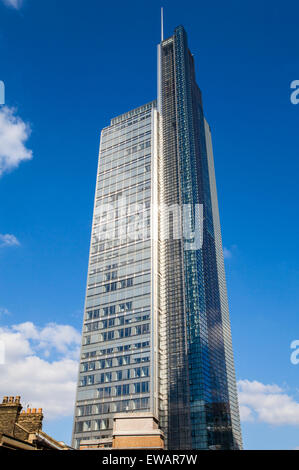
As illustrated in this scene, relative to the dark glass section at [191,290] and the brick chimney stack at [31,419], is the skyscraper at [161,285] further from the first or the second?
the brick chimney stack at [31,419]

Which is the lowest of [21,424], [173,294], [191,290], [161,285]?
[21,424]

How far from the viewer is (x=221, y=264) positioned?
568 feet

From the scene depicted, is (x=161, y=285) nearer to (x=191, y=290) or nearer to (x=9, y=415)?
(x=191, y=290)

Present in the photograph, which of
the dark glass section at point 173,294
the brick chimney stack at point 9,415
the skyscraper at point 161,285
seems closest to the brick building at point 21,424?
Answer: the brick chimney stack at point 9,415

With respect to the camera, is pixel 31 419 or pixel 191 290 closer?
pixel 31 419

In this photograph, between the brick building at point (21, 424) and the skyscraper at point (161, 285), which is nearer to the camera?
the brick building at point (21, 424)

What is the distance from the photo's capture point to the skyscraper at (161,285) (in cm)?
11375

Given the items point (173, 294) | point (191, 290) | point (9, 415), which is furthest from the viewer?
point (191, 290)

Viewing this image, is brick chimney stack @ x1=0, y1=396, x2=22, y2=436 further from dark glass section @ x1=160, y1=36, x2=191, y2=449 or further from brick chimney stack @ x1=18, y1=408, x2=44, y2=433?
dark glass section @ x1=160, y1=36, x2=191, y2=449

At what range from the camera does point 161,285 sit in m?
134

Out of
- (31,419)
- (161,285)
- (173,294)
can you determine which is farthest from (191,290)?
(31,419)
